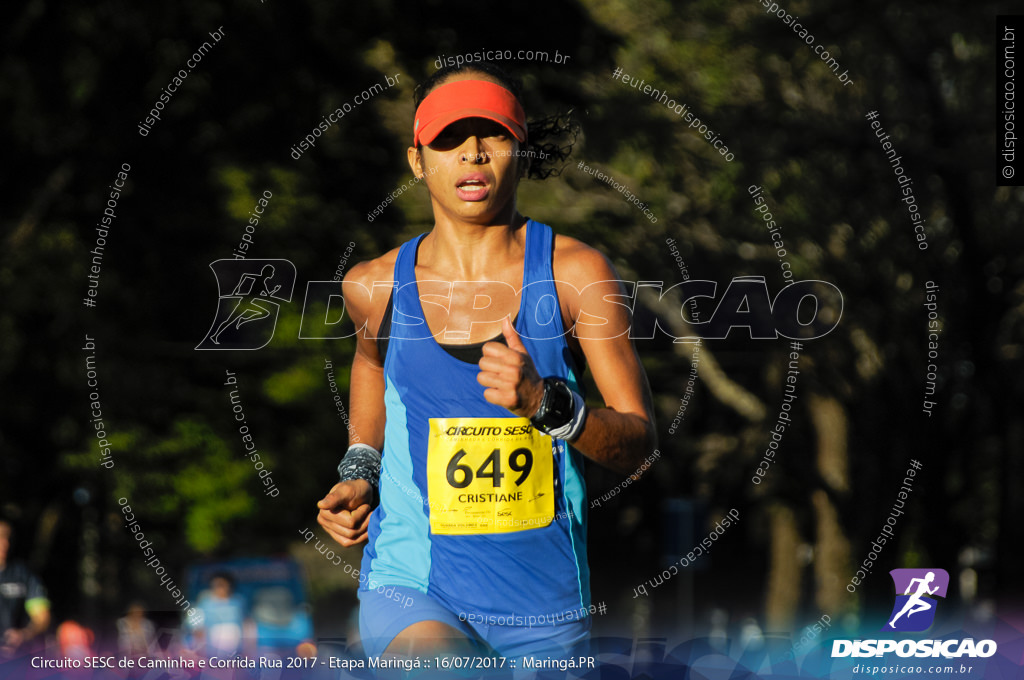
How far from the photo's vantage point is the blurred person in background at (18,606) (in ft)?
25.7

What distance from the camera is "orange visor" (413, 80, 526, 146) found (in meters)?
3.57

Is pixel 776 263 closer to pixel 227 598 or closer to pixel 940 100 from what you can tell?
pixel 940 100

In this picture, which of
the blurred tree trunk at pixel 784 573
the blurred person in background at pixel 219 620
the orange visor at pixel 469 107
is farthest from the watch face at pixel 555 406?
the blurred tree trunk at pixel 784 573

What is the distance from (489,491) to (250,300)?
28.9ft

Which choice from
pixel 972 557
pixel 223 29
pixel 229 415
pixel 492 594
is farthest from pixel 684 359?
pixel 492 594

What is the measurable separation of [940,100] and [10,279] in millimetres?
9077

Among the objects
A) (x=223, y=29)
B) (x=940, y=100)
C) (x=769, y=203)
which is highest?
(x=223, y=29)

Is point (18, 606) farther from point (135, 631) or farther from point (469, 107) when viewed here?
point (469, 107)

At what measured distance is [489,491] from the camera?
3.49 metres

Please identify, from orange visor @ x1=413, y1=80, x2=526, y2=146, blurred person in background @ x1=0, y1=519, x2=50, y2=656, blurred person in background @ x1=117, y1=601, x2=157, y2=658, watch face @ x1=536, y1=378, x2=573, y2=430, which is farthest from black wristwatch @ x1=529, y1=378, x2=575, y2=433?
blurred person in background @ x1=117, y1=601, x2=157, y2=658

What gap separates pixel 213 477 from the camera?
13648mm

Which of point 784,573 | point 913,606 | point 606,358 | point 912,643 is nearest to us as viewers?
point 606,358

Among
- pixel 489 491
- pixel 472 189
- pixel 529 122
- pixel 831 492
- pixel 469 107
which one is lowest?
pixel 831 492

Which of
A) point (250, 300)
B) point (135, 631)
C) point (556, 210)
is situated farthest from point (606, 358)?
point (556, 210)
